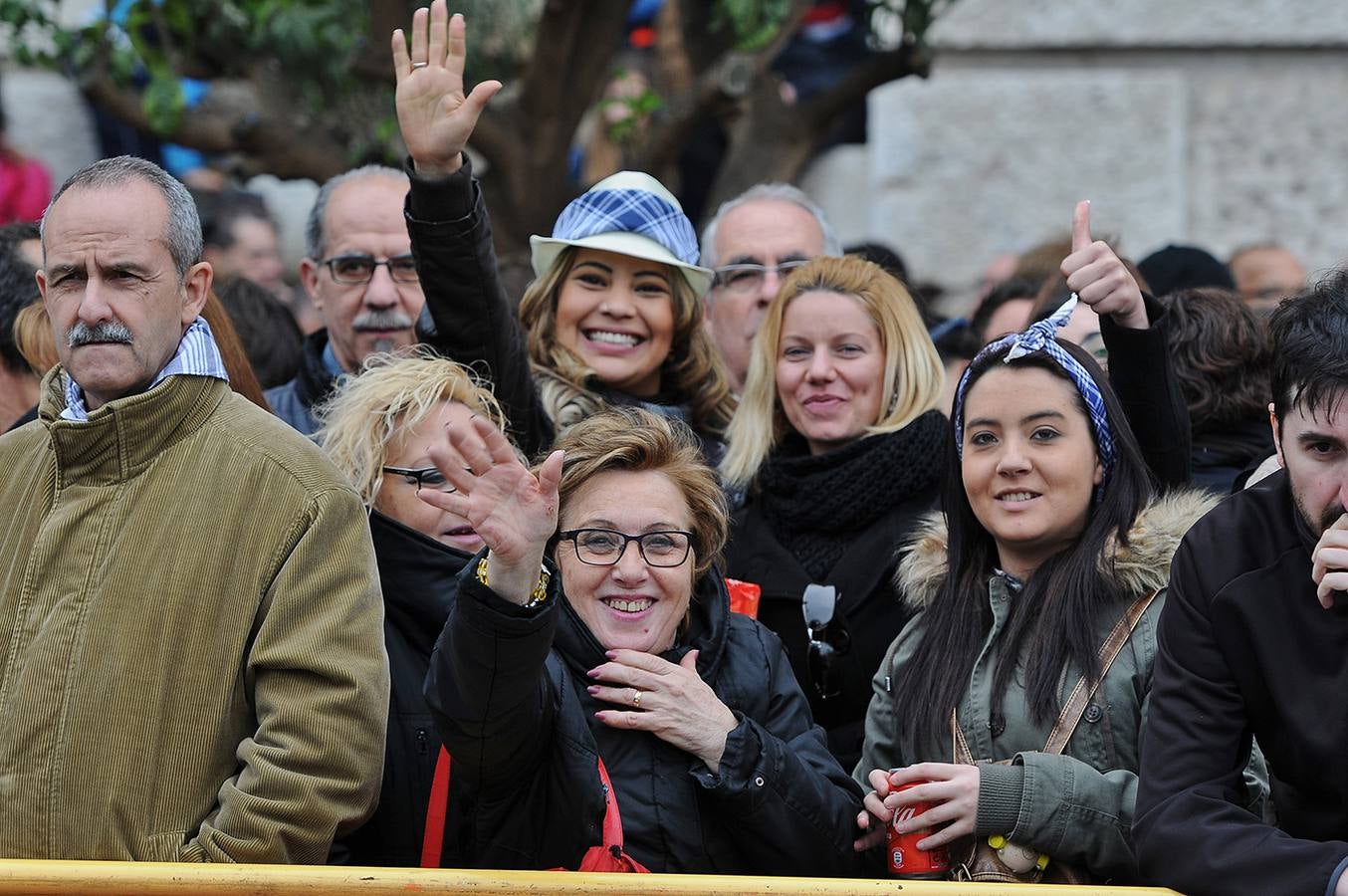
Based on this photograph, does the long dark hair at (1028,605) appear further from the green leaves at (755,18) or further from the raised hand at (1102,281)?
the green leaves at (755,18)

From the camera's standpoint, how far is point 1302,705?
2938 mm

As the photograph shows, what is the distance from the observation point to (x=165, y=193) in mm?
3314

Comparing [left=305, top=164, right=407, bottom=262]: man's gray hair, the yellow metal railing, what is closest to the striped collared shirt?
the yellow metal railing

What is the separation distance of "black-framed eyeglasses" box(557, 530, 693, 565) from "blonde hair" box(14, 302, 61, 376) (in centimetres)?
149

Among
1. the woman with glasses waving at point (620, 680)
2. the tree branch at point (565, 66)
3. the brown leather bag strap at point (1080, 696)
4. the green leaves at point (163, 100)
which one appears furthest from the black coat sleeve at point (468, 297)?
the green leaves at point (163, 100)

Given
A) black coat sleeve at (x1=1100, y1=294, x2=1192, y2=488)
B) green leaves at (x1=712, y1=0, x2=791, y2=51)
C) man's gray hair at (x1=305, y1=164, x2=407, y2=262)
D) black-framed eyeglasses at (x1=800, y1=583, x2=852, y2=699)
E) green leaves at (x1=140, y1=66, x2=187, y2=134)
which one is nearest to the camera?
black coat sleeve at (x1=1100, y1=294, x2=1192, y2=488)

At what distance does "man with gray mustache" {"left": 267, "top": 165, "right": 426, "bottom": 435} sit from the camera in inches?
186

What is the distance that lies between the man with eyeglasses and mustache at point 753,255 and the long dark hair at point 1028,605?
1466 mm

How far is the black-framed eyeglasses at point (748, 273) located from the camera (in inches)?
205

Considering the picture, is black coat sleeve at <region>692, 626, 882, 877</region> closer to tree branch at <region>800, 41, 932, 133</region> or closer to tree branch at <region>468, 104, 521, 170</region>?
tree branch at <region>468, 104, 521, 170</region>

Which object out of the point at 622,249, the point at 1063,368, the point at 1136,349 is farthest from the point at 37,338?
the point at 1136,349

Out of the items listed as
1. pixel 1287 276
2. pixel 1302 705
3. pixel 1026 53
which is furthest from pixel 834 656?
pixel 1026 53

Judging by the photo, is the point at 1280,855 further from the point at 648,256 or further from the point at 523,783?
the point at 648,256

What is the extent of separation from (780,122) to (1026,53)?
1756mm
